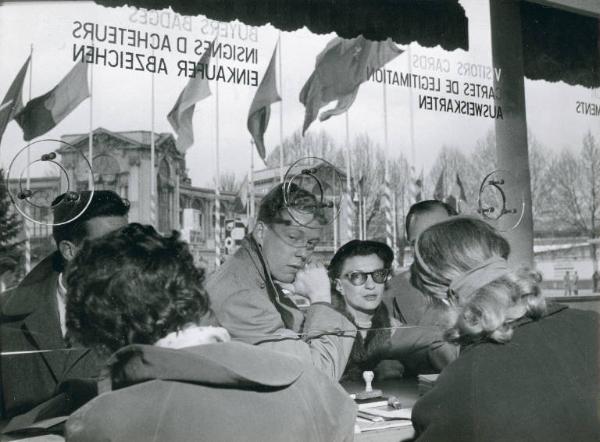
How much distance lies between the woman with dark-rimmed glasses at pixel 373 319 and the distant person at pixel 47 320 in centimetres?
97

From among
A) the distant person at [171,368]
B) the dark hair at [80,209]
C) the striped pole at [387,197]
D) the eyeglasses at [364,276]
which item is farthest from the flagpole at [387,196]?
the distant person at [171,368]

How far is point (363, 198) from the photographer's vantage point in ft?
8.95

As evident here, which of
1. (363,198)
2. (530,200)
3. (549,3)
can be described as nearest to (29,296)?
(363,198)

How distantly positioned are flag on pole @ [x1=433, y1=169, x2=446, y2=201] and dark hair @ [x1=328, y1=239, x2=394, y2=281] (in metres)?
0.35

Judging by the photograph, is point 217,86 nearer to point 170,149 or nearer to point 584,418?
point 170,149

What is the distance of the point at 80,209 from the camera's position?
2.19 m

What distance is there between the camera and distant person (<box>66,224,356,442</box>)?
1334mm

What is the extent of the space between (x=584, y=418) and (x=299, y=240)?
1.27 meters

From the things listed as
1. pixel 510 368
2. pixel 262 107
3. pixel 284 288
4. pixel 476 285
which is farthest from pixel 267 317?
pixel 510 368

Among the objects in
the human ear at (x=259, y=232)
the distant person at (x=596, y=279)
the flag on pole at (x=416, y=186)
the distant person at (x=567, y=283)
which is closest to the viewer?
the human ear at (x=259, y=232)

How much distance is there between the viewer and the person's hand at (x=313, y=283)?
2.57 meters

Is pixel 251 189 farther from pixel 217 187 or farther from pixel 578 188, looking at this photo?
pixel 578 188

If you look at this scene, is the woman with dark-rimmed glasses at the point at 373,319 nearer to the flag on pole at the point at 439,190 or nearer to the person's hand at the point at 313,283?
the person's hand at the point at 313,283

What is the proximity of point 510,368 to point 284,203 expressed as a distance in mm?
1173
